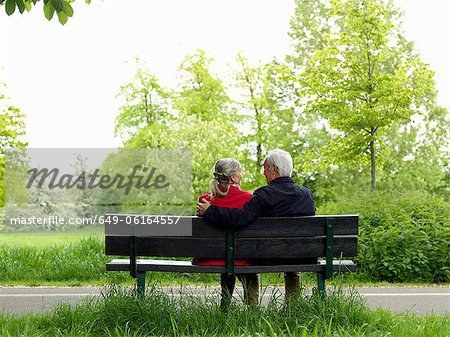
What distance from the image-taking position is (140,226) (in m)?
5.83

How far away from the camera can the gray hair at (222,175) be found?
583cm

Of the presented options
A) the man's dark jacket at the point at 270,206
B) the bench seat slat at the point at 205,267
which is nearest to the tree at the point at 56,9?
the man's dark jacket at the point at 270,206

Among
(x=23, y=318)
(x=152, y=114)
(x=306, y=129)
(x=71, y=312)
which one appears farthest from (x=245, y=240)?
(x=152, y=114)

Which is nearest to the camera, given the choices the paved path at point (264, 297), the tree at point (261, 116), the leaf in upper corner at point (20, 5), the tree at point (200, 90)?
the leaf in upper corner at point (20, 5)

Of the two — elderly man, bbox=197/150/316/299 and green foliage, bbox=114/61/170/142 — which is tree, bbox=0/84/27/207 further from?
elderly man, bbox=197/150/316/299

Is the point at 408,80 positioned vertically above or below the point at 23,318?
above

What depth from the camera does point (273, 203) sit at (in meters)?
5.80

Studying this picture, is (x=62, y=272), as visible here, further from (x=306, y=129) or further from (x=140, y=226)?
(x=306, y=129)

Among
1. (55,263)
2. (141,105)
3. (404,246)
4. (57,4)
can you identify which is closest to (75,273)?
(55,263)

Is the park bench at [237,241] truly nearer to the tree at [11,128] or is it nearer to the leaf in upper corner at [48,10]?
the leaf in upper corner at [48,10]

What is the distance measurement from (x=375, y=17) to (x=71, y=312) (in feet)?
53.0

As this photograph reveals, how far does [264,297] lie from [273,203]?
2.52 m

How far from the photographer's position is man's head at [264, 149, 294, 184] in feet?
19.3

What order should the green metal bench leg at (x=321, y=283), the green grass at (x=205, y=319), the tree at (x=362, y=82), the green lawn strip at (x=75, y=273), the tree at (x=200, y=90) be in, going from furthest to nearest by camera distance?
the tree at (x=200, y=90) → the tree at (x=362, y=82) → the green lawn strip at (x=75, y=273) → the green metal bench leg at (x=321, y=283) → the green grass at (x=205, y=319)
